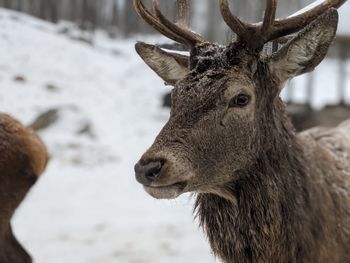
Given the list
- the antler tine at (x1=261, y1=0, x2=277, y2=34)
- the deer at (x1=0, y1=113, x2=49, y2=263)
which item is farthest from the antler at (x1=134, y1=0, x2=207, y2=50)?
the deer at (x1=0, y1=113, x2=49, y2=263)

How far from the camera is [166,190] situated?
8.11 feet

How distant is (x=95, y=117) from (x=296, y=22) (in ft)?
31.2

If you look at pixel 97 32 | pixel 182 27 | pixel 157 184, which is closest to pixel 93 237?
pixel 182 27

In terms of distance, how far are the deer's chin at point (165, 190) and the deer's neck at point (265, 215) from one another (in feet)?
1.23

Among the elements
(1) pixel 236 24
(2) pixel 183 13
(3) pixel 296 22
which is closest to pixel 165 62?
(2) pixel 183 13

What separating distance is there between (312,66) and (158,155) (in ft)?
3.14

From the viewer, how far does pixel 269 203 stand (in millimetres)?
2770

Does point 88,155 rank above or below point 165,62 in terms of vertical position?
below

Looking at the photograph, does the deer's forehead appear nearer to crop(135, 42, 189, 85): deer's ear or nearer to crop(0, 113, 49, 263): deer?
crop(135, 42, 189, 85): deer's ear

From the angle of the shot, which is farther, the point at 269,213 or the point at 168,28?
the point at 168,28

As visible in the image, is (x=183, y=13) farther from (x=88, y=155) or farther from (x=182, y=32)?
(x=88, y=155)

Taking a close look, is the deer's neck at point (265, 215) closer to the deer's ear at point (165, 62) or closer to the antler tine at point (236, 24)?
the antler tine at point (236, 24)

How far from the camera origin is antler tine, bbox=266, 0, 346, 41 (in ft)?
9.10

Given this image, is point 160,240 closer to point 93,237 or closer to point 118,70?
point 93,237
